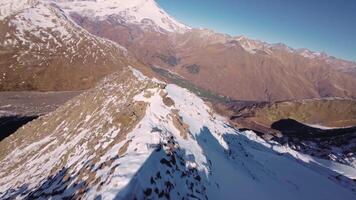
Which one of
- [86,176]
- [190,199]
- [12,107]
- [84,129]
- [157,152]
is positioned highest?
[157,152]

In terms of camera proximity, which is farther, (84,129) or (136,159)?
(84,129)

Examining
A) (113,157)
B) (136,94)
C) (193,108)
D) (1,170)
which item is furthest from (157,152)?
(1,170)

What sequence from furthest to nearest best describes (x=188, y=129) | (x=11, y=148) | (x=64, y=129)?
(x=11, y=148) → (x=64, y=129) → (x=188, y=129)

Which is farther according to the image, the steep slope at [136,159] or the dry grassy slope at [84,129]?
the dry grassy slope at [84,129]

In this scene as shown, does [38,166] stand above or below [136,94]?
below

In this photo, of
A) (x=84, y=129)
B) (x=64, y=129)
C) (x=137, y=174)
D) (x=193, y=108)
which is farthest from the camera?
(x=193, y=108)

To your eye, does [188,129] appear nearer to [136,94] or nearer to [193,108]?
[136,94]

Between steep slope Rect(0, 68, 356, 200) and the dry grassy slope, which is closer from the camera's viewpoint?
steep slope Rect(0, 68, 356, 200)

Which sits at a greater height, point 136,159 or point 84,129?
point 136,159
